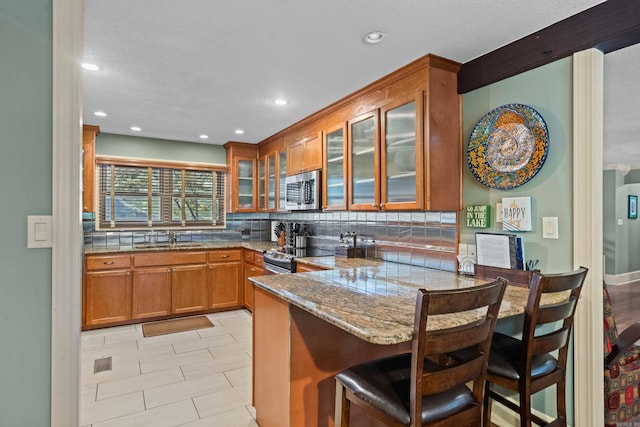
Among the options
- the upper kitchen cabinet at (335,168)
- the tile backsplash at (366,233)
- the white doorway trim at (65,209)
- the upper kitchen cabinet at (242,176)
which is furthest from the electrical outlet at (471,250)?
the upper kitchen cabinet at (242,176)

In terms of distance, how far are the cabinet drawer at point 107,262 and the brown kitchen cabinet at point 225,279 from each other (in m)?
0.97

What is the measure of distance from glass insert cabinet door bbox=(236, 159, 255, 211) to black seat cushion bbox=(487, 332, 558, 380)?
13.4 ft

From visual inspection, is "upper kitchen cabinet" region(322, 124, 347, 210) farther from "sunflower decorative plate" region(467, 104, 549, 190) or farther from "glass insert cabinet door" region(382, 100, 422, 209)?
"sunflower decorative plate" region(467, 104, 549, 190)

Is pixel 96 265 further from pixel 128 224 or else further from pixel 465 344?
pixel 465 344

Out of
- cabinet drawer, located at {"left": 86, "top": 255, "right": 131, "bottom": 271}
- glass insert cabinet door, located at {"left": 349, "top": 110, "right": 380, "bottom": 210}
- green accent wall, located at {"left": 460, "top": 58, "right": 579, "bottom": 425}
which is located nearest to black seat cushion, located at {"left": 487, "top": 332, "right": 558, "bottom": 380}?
green accent wall, located at {"left": 460, "top": 58, "right": 579, "bottom": 425}

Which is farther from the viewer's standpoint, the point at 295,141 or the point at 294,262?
the point at 295,141

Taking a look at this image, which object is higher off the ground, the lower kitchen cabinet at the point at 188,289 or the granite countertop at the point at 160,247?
the granite countertop at the point at 160,247

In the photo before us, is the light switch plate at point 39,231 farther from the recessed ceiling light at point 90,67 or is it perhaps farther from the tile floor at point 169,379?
the recessed ceiling light at point 90,67

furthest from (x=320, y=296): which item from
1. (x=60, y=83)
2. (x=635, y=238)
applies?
(x=635, y=238)

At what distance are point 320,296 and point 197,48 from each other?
1.73 m

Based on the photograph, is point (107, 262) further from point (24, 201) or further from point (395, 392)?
point (395, 392)

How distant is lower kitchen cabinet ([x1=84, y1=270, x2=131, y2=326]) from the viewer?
154 inches

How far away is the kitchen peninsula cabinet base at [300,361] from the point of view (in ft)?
5.78

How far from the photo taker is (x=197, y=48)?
2184 mm
